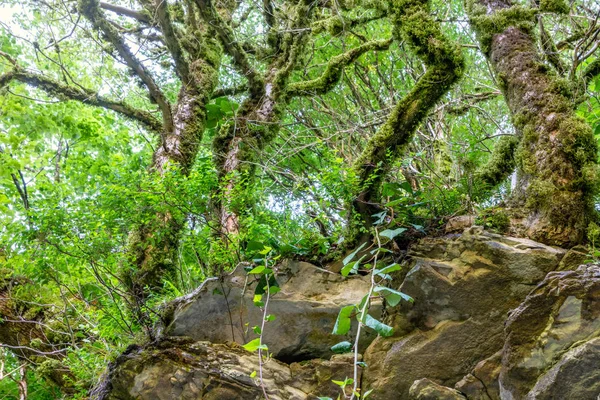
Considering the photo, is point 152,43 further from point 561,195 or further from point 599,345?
point 599,345

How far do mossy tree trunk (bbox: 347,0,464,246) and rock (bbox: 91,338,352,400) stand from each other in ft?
3.99

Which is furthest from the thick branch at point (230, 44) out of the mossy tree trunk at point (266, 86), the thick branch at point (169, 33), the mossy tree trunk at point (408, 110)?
the mossy tree trunk at point (408, 110)

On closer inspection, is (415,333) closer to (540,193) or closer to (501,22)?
(540,193)

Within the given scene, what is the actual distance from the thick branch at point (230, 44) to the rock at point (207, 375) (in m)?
4.19

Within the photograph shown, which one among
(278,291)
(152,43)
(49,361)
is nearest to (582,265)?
(278,291)

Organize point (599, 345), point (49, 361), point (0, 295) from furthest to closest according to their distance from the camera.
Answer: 1. point (0, 295)
2. point (49, 361)
3. point (599, 345)

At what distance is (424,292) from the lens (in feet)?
10.5

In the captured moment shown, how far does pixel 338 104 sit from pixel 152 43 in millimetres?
→ 3686

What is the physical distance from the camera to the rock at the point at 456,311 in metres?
2.98

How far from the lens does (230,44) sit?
625cm

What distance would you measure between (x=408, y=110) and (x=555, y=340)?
7.67 feet

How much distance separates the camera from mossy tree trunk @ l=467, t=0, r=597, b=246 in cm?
316

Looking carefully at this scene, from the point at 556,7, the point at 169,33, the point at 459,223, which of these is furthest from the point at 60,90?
the point at 556,7

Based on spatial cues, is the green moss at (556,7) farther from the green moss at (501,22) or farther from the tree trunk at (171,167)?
the tree trunk at (171,167)
